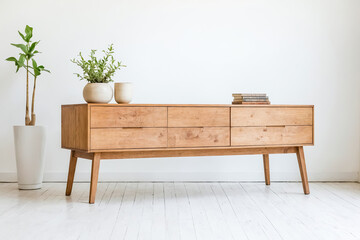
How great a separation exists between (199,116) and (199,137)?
142mm

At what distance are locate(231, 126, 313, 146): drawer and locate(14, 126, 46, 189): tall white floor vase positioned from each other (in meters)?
1.50

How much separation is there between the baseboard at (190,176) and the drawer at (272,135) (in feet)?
2.34

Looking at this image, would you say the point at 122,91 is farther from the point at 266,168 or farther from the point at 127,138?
the point at 266,168

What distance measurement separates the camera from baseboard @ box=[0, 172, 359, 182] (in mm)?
3703

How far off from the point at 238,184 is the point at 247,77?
920 mm

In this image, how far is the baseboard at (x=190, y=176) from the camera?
3.70 m

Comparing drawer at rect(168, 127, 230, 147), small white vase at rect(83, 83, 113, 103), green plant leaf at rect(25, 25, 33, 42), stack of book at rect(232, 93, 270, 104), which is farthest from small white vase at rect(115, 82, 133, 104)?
green plant leaf at rect(25, 25, 33, 42)

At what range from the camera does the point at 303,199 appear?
3051 millimetres

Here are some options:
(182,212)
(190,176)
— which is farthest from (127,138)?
(190,176)

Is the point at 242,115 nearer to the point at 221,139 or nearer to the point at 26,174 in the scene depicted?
the point at 221,139

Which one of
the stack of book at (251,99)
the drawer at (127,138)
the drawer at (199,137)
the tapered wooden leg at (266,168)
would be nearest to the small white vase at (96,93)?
the drawer at (127,138)

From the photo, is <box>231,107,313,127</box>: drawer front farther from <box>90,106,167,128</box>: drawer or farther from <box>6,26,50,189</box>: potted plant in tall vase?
<box>6,26,50,189</box>: potted plant in tall vase

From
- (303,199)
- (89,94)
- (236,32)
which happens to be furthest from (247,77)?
(89,94)

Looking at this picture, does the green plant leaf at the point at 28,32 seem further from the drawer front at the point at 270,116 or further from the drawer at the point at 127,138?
the drawer front at the point at 270,116
